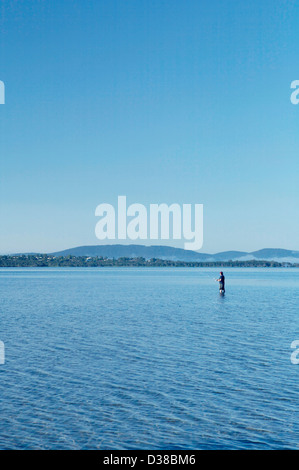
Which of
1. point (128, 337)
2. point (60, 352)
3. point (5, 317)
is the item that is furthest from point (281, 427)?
point (5, 317)

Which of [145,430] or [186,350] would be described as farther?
[186,350]

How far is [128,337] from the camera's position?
2980 cm

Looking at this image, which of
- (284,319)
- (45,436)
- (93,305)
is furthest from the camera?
(93,305)

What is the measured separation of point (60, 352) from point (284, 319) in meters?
21.4

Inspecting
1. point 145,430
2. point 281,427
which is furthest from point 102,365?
point 281,427

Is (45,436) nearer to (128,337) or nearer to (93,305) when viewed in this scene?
(128,337)

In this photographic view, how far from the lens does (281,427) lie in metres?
14.2

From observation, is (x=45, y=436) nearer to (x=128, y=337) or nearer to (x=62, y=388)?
(x=62, y=388)

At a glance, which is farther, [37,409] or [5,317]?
[5,317]
